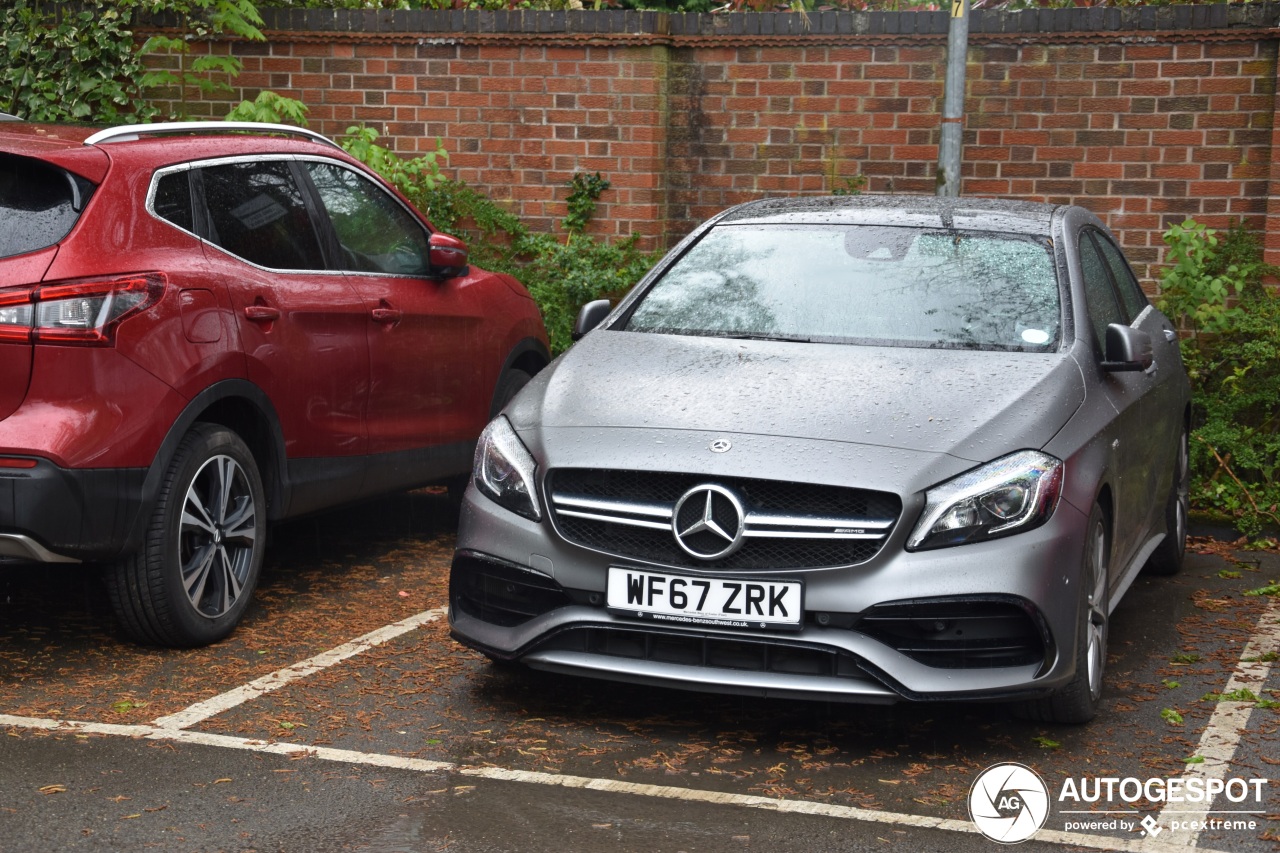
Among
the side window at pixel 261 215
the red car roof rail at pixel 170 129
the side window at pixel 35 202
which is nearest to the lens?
the side window at pixel 35 202

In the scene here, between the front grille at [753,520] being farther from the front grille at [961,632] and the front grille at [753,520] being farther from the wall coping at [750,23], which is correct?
the wall coping at [750,23]

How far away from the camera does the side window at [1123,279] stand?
651cm

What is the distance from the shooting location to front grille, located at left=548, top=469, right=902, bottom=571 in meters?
4.48

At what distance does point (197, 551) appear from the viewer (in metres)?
5.60

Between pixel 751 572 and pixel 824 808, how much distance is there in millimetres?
679

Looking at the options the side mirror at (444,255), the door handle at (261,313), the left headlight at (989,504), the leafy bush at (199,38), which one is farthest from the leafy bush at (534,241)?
the left headlight at (989,504)

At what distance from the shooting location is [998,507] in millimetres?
4508

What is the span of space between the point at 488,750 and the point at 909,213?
2734 millimetres

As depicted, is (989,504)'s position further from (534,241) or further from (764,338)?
(534,241)

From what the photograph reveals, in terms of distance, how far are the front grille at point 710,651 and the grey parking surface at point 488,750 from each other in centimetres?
28

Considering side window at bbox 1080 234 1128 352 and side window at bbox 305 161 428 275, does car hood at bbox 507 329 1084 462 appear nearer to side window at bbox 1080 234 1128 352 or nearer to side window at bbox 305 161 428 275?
side window at bbox 1080 234 1128 352

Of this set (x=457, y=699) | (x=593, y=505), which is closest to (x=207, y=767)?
(x=457, y=699)

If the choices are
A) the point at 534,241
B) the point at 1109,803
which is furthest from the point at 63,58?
the point at 1109,803

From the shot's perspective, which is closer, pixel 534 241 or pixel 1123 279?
pixel 1123 279
